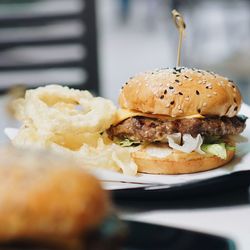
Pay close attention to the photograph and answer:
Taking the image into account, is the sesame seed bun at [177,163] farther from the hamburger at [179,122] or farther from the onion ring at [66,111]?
the onion ring at [66,111]

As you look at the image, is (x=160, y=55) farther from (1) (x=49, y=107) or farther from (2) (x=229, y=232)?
(2) (x=229, y=232)

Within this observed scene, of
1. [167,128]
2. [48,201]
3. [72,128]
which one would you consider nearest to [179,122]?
[167,128]

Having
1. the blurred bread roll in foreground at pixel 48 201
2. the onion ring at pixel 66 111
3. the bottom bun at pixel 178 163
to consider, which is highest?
the blurred bread roll in foreground at pixel 48 201

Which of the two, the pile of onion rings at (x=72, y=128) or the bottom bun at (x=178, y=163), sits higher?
the pile of onion rings at (x=72, y=128)

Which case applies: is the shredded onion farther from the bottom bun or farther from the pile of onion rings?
the pile of onion rings

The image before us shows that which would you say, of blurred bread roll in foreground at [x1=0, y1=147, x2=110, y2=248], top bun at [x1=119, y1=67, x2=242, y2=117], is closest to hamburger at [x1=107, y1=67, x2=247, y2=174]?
top bun at [x1=119, y1=67, x2=242, y2=117]

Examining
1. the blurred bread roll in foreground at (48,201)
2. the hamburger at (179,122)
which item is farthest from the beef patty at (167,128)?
the blurred bread roll in foreground at (48,201)

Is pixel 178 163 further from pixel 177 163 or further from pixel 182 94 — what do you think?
pixel 182 94
